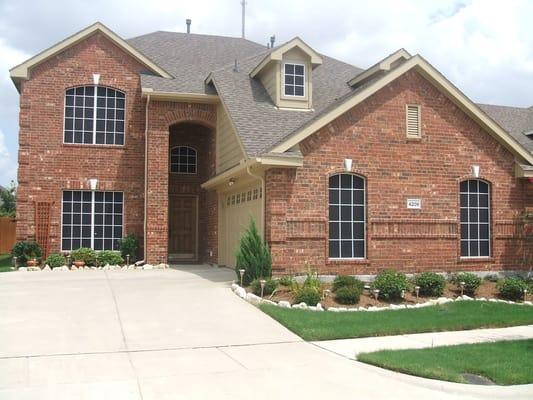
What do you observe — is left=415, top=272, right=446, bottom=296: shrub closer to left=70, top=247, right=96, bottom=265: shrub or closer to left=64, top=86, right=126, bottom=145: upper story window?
left=70, top=247, right=96, bottom=265: shrub

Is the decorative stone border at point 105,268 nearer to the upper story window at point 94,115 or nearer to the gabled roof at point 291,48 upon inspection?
the upper story window at point 94,115

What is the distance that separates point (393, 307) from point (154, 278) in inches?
256

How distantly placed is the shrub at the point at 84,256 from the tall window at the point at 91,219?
831mm

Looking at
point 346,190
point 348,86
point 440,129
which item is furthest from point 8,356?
point 348,86

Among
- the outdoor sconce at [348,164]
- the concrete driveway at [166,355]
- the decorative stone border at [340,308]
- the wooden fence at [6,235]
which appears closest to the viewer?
the concrete driveway at [166,355]

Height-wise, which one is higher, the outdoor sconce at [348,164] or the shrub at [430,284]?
the outdoor sconce at [348,164]

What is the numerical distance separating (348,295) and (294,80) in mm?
8168

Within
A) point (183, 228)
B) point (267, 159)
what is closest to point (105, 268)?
point (183, 228)

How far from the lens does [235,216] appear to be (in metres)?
17.7

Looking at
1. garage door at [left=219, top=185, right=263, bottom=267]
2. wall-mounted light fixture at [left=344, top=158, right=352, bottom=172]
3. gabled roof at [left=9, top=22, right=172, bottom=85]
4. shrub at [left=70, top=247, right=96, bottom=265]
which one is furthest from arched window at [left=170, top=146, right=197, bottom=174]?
wall-mounted light fixture at [left=344, top=158, right=352, bottom=172]

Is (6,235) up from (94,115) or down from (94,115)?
down

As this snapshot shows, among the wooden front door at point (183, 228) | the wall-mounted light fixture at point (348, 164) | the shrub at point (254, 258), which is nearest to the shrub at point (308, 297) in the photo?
the shrub at point (254, 258)

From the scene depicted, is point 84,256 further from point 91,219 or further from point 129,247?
point 91,219

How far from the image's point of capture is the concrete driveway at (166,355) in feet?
21.7
